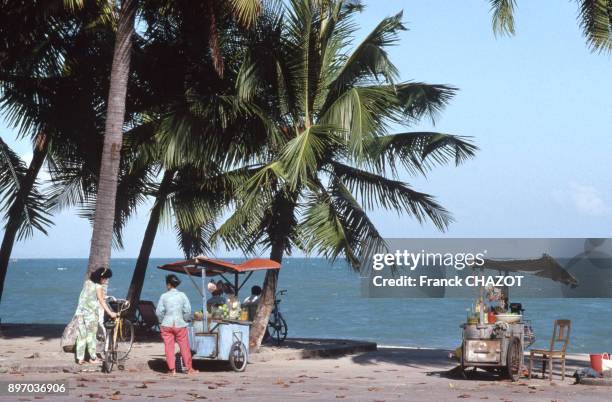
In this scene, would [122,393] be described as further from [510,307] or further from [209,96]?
[209,96]

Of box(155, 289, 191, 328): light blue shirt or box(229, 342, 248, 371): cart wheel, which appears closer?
box(155, 289, 191, 328): light blue shirt

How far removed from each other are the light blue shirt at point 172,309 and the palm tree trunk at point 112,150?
249 centimetres

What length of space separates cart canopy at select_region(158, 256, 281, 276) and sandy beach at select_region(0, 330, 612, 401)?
5.80 ft

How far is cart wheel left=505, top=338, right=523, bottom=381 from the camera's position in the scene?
66.0ft

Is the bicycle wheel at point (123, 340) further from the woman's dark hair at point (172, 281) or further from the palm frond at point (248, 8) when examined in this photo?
the palm frond at point (248, 8)

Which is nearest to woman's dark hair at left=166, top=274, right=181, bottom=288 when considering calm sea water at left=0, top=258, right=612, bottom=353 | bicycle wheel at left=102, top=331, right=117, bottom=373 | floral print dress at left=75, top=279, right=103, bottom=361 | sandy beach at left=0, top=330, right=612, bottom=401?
floral print dress at left=75, top=279, right=103, bottom=361

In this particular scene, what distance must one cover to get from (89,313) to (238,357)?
9.60 feet

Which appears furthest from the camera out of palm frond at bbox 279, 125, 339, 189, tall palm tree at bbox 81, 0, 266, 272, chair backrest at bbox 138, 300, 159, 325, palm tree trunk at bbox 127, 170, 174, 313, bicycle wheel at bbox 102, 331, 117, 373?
palm tree trunk at bbox 127, 170, 174, 313

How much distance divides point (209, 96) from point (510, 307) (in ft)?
26.1

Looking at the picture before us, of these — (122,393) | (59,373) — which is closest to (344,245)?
(59,373)

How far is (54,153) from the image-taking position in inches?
1083

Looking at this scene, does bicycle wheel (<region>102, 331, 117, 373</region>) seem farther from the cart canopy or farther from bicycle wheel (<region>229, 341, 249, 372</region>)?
the cart canopy

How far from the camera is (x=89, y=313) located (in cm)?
1992

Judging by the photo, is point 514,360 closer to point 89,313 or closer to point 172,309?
point 172,309
